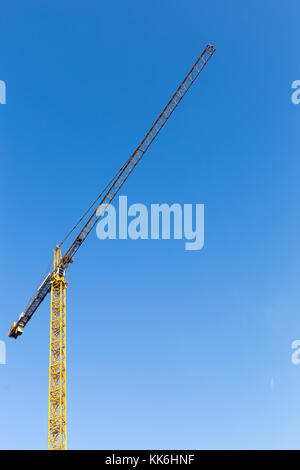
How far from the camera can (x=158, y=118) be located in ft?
245

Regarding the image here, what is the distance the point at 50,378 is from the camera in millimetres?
60656

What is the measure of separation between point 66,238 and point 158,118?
2136cm

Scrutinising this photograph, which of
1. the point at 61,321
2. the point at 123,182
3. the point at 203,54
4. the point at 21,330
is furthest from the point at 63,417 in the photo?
the point at 203,54

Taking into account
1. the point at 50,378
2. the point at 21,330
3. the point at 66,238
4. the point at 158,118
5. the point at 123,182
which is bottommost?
the point at 50,378

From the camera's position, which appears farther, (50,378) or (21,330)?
(21,330)

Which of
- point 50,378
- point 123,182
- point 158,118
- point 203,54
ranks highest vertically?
point 203,54

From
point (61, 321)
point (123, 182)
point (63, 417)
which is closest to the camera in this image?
point (63, 417)
